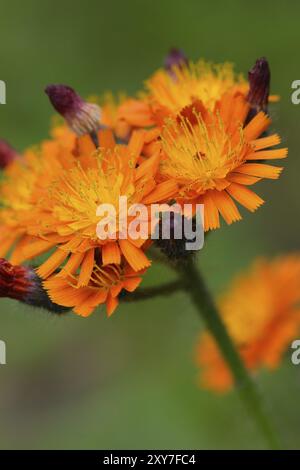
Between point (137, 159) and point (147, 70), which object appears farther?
point (147, 70)

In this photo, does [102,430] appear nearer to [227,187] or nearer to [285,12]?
[227,187]

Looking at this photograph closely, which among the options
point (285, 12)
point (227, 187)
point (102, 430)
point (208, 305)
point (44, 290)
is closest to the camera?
point (227, 187)

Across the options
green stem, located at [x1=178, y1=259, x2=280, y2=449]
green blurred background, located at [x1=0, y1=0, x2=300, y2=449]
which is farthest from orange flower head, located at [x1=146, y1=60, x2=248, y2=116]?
green blurred background, located at [x1=0, y1=0, x2=300, y2=449]

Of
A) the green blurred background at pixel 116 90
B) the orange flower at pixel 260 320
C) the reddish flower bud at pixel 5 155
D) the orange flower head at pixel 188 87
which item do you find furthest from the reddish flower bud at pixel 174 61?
the green blurred background at pixel 116 90

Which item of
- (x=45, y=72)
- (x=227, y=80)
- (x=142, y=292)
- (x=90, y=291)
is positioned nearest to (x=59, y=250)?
(x=90, y=291)

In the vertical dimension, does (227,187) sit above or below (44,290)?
above

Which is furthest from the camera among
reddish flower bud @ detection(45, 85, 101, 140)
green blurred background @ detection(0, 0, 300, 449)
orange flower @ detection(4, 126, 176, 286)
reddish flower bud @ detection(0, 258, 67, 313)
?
green blurred background @ detection(0, 0, 300, 449)

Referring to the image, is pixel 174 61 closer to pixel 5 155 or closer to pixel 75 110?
pixel 75 110

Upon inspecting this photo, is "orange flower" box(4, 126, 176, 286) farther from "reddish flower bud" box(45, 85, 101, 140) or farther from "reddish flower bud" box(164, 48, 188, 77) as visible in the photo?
"reddish flower bud" box(164, 48, 188, 77)
